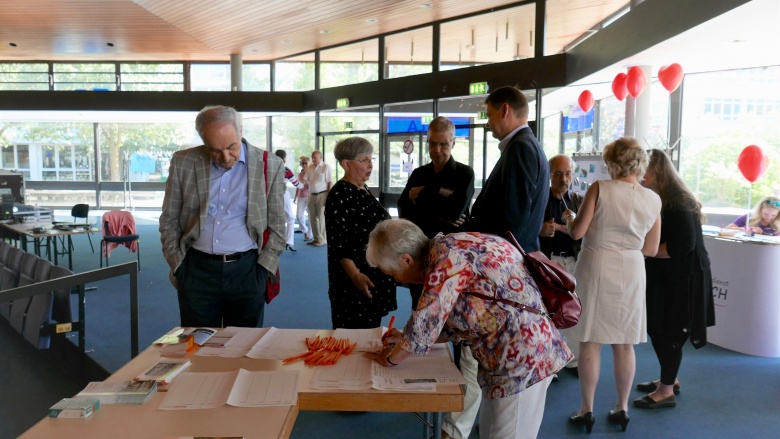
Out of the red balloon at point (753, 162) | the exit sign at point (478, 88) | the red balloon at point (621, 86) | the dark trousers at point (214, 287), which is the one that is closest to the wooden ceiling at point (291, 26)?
the exit sign at point (478, 88)

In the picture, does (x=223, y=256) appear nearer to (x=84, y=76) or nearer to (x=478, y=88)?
(x=478, y=88)

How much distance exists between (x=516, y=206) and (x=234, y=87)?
1238 cm

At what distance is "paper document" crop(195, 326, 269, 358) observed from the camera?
216 cm

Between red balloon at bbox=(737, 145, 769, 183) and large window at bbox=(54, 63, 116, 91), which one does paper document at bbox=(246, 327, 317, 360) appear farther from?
large window at bbox=(54, 63, 116, 91)

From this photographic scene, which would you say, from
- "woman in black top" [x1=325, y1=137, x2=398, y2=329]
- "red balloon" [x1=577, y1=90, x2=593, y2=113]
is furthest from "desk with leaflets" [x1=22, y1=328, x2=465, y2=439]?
"red balloon" [x1=577, y1=90, x2=593, y2=113]

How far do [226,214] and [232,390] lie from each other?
1.08 metres

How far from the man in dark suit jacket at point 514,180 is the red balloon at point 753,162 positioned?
3.33 meters

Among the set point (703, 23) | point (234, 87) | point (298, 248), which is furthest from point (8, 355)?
point (234, 87)

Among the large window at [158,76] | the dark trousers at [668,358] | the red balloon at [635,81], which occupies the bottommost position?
the dark trousers at [668,358]

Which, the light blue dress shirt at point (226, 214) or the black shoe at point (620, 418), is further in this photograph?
the black shoe at point (620, 418)

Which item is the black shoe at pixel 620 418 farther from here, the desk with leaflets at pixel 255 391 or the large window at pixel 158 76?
the large window at pixel 158 76

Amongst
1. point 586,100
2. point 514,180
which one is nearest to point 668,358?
point 514,180

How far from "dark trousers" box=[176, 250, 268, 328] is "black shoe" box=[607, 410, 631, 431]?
2106mm

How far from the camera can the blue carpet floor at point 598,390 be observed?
10.5ft
